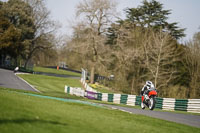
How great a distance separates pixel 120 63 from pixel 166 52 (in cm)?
761

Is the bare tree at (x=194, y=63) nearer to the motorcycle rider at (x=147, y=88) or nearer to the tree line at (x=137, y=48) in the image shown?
the tree line at (x=137, y=48)

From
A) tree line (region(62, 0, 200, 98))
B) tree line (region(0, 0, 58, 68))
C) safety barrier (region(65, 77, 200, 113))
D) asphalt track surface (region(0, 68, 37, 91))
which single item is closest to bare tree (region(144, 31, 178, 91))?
tree line (region(62, 0, 200, 98))

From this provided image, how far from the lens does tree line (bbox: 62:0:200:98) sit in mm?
50719

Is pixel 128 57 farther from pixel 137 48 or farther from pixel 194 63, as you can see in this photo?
pixel 194 63

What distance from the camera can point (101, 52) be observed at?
54250mm

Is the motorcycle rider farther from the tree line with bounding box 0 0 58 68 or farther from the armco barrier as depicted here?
the tree line with bounding box 0 0 58 68

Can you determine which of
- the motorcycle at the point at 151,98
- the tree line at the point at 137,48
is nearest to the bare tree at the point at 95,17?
the tree line at the point at 137,48

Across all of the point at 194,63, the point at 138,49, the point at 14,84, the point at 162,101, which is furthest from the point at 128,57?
the point at 162,101

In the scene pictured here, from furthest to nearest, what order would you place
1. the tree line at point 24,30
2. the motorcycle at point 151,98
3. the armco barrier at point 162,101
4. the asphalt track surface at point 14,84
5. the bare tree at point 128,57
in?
the tree line at point 24,30, the bare tree at point 128,57, the asphalt track surface at point 14,84, the armco barrier at point 162,101, the motorcycle at point 151,98

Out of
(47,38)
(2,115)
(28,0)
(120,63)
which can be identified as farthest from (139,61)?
(2,115)

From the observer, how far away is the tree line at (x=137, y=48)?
166 ft

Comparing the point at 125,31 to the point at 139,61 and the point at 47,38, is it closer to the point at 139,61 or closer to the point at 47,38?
the point at 139,61

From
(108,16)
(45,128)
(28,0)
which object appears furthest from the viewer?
(28,0)

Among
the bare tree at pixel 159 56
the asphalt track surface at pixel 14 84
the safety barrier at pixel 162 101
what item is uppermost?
the bare tree at pixel 159 56
